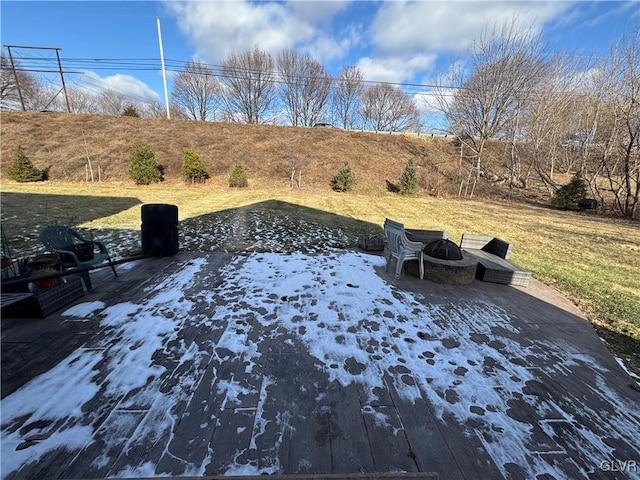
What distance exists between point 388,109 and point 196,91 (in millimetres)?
24650

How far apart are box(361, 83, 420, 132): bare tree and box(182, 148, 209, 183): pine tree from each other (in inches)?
988

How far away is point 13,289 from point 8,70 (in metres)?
38.4

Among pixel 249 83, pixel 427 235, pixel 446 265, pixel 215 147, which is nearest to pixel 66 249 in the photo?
pixel 446 265

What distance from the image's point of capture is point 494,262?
4.47 meters

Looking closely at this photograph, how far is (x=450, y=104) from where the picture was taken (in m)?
17.9

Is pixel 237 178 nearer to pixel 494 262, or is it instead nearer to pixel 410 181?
pixel 410 181

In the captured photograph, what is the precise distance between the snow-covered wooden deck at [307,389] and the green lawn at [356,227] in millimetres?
1238

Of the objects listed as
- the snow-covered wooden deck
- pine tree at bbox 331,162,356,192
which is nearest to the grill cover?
the snow-covered wooden deck

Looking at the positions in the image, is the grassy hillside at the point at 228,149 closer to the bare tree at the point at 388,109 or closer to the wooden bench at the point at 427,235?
the bare tree at the point at 388,109

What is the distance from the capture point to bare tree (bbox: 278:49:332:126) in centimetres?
3174

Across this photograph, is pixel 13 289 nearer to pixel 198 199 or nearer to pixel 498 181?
pixel 198 199

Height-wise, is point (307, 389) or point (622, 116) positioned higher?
point (622, 116)

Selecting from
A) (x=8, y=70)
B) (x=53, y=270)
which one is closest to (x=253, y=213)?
(x=53, y=270)

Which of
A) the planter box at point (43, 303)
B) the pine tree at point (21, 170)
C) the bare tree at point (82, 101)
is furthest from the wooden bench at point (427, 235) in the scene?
the bare tree at point (82, 101)
